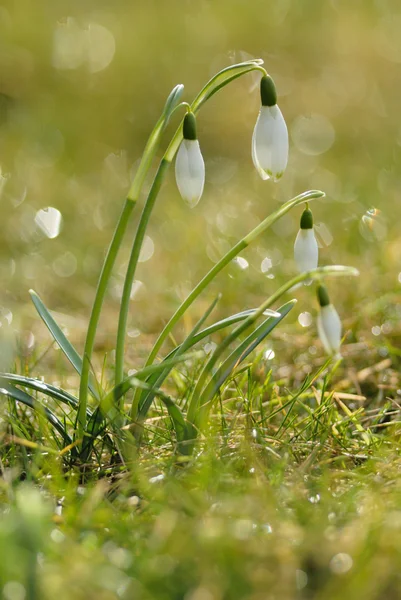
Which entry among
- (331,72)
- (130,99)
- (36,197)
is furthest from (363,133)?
(36,197)

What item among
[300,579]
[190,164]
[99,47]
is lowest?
[300,579]

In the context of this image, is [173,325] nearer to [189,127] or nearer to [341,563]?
[189,127]

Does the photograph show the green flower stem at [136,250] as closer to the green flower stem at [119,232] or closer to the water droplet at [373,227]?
the green flower stem at [119,232]

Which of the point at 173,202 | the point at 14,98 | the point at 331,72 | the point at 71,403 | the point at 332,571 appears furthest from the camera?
the point at 331,72

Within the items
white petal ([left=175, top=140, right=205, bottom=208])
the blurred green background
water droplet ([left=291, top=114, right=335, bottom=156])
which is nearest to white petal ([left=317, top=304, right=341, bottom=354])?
white petal ([left=175, top=140, right=205, bottom=208])

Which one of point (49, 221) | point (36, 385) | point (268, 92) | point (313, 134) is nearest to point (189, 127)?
point (268, 92)

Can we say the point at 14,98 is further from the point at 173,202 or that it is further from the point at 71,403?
the point at 71,403
